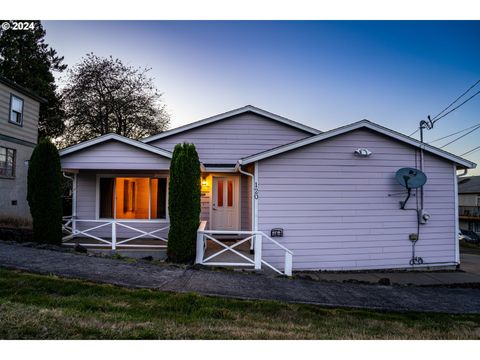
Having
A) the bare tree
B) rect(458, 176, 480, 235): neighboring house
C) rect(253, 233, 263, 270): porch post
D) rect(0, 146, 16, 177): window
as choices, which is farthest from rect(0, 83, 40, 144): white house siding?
rect(458, 176, 480, 235): neighboring house

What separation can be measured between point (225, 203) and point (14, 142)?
33.2 ft

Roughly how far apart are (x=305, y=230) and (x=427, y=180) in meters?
4.12

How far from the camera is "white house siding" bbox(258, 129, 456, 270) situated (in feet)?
27.2

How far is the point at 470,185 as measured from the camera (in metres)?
42.3

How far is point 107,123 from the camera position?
938 inches

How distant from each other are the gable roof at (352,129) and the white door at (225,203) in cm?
291

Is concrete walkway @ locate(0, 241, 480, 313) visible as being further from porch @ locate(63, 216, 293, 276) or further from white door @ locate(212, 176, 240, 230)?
white door @ locate(212, 176, 240, 230)

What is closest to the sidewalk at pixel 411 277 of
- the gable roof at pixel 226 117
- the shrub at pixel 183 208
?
the shrub at pixel 183 208

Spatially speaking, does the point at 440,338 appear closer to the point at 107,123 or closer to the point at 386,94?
the point at 386,94

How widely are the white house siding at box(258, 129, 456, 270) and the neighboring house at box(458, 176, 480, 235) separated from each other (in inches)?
1555

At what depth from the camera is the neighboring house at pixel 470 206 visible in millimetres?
39438

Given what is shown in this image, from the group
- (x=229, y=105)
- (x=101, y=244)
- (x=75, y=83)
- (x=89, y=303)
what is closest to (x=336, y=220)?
(x=89, y=303)

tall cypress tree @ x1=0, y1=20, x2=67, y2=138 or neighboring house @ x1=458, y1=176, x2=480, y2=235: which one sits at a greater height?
tall cypress tree @ x1=0, y1=20, x2=67, y2=138

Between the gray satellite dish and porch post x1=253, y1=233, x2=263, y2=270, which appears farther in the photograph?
the gray satellite dish
